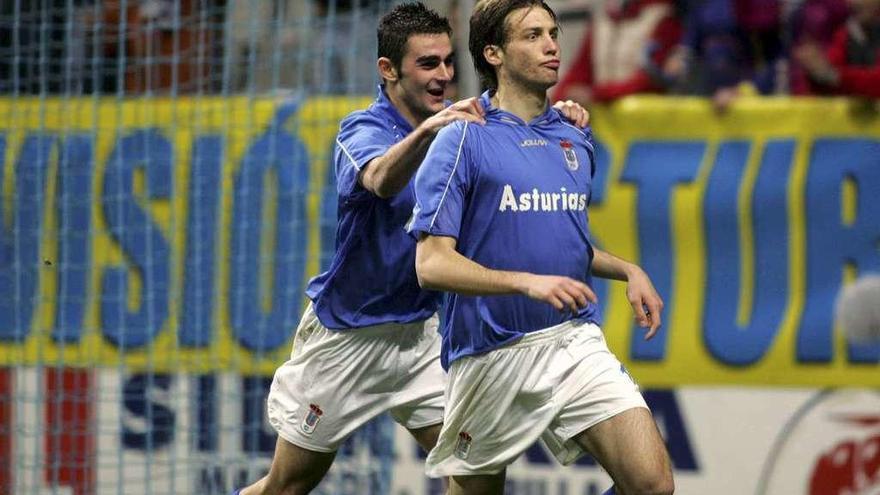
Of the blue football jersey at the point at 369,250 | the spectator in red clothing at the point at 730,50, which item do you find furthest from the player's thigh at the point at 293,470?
the spectator in red clothing at the point at 730,50

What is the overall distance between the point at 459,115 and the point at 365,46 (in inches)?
126

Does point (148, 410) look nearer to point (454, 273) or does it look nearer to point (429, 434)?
point (429, 434)

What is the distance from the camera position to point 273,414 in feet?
19.0

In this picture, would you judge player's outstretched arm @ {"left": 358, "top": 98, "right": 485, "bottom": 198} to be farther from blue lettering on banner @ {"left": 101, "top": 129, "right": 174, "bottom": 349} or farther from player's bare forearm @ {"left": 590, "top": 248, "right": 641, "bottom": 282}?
blue lettering on banner @ {"left": 101, "top": 129, "right": 174, "bottom": 349}

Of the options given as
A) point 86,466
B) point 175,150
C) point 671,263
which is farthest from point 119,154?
point 671,263

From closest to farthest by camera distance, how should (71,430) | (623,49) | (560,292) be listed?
(560,292) < (623,49) < (71,430)

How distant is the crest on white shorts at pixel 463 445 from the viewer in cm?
504

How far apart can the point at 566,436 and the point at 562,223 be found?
0.64 metres

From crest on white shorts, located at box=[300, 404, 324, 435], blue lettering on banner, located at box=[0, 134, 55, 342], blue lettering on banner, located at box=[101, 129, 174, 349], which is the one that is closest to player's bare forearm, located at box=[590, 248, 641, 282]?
crest on white shorts, located at box=[300, 404, 324, 435]

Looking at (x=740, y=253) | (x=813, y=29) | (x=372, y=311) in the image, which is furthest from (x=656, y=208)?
(x=372, y=311)

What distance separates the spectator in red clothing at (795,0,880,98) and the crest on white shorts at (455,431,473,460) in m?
3.05

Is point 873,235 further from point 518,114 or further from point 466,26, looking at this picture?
point 518,114

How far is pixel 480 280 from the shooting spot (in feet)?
14.8

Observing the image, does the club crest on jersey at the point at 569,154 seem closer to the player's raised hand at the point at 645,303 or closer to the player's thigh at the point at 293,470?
the player's raised hand at the point at 645,303
